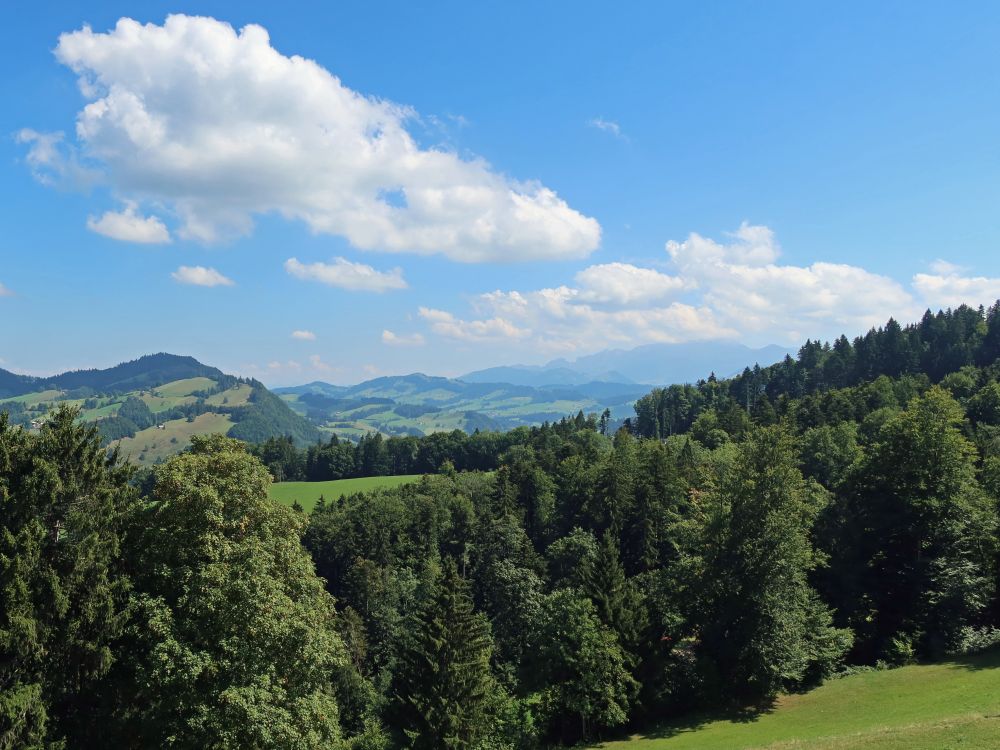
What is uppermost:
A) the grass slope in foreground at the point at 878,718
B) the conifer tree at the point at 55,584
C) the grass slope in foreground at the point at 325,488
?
the conifer tree at the point at 55,584

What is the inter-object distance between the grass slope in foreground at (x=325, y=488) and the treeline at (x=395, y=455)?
1212cm

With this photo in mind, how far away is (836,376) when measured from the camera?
149375 mm

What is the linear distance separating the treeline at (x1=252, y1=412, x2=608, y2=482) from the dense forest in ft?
226

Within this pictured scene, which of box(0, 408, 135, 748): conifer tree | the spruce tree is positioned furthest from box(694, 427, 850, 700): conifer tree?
box(0, 408, 135, 748): conifer tree

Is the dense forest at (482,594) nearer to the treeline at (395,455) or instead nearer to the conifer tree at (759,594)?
the conifer tree at (759,594)

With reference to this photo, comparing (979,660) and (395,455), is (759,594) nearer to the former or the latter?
(979,660)

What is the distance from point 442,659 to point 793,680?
827 inches

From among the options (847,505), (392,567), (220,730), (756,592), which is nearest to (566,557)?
(392,567)

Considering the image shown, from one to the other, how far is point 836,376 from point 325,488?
414 ft

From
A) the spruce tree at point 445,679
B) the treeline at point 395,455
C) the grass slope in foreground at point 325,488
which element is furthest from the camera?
the treeline at point 395,455

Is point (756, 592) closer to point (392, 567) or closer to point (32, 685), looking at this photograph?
point (32, 685)

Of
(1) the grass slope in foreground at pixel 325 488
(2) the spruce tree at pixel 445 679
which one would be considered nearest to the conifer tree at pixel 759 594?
(2) the spruce tree at pixel 445 679

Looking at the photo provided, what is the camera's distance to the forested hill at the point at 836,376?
10938cm

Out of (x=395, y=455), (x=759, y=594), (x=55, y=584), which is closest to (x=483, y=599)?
(x=759, y=594)
